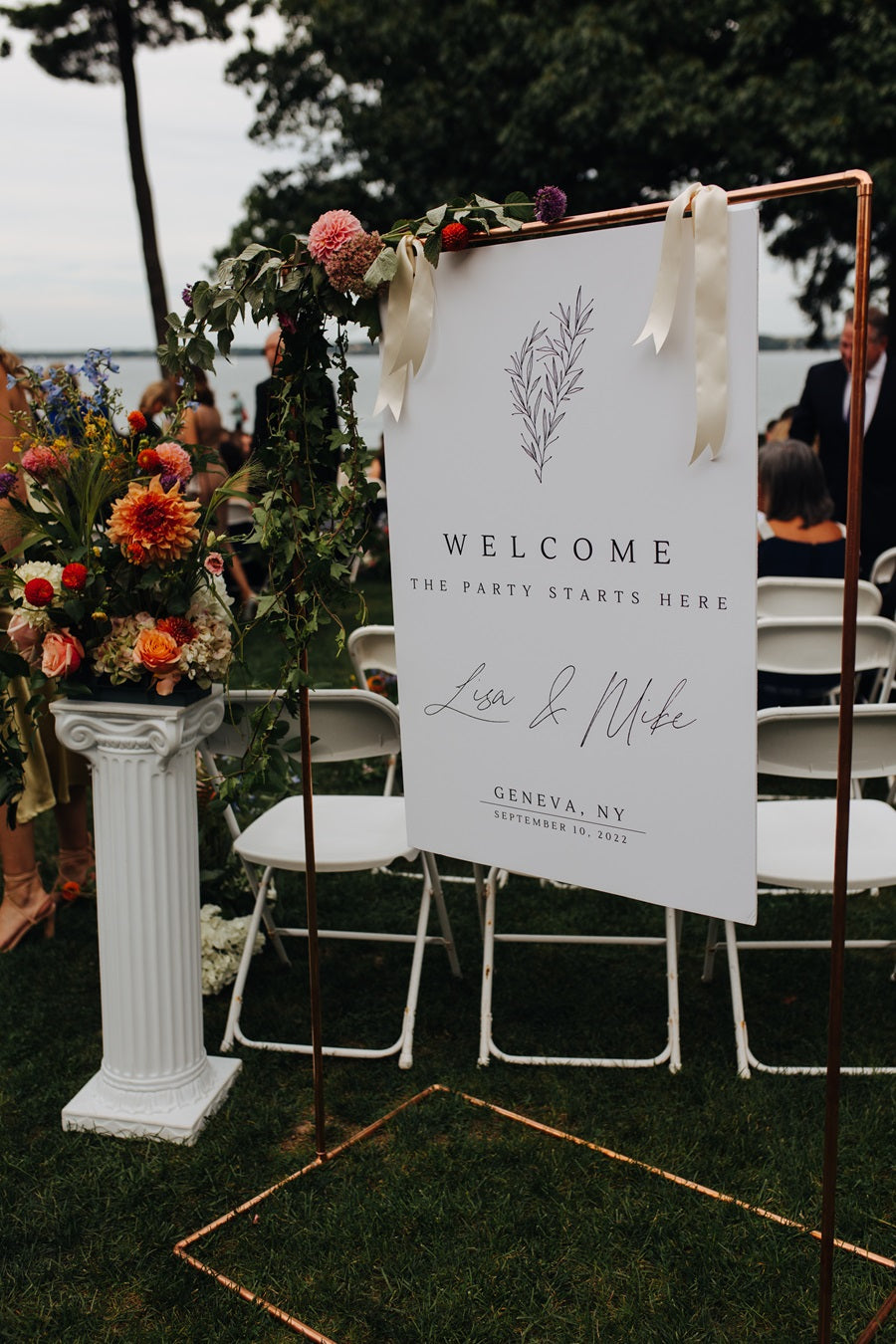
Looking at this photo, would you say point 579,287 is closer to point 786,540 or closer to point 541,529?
point 541,529

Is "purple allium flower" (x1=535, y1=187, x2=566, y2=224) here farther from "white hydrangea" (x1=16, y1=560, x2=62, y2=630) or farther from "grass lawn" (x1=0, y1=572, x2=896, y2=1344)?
"grass lawn" (x1=0, y1=572, x2=896, y2=1344)

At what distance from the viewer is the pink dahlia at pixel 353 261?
7.62 ft

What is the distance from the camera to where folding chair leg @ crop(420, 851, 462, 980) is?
346 centimetres

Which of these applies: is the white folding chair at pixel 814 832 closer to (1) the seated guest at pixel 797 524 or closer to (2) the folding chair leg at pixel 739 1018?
(2) the folding chair leg at pixel 739 1018

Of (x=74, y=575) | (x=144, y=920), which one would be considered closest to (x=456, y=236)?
(x=74, y=575)

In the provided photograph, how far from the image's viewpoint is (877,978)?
3697 mm

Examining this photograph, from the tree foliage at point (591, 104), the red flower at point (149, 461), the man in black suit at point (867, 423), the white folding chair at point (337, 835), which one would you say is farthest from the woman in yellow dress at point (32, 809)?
the tree foliage at point (591, 104)

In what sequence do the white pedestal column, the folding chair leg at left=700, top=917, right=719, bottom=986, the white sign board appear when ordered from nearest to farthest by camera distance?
the white sign board → the white pedestal column → the folding chair leg at left=700, top=917, right=719, bottom=986

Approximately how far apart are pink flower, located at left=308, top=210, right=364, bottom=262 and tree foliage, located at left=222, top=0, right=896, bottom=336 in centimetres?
1068

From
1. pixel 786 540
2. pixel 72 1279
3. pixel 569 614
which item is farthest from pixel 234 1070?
pixel 786 540

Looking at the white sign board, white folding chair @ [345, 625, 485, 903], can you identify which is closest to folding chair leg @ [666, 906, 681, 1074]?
the white sign board

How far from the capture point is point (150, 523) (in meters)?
2.69

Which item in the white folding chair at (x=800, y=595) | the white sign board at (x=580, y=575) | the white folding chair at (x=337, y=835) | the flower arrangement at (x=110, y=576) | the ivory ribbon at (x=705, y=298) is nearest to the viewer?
the ivory ribbon at (x=705, y=298)

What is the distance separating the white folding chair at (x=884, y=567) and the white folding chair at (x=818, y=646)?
1.39 metres
